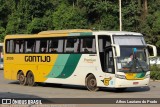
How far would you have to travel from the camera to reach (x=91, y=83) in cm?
2455

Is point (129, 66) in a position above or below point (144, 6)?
below

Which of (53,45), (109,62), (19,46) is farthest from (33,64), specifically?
(109,62)

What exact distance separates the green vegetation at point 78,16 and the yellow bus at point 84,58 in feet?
128

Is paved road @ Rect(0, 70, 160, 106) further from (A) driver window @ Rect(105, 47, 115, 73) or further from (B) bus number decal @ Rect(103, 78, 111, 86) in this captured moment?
(A) driver window @ Rect(105, 47, 115, 73)

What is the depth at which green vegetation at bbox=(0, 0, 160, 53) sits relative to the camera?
70156 millimetres

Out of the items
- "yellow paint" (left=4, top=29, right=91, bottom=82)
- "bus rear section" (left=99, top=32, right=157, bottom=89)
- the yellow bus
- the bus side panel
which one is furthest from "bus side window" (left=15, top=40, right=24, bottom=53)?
"bus rear section" (left=99, top=32, right=157, bottom=89)

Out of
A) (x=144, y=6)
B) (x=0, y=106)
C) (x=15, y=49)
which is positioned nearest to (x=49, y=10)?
(x=144, y=6)

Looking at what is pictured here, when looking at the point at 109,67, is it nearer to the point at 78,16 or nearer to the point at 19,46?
the point at 19,46

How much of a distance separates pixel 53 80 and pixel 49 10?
53.6 meters

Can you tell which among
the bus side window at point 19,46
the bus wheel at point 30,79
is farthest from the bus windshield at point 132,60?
the bus side window at point 19,46

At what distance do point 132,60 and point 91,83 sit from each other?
250 centimetres

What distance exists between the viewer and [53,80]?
2705 centimetres

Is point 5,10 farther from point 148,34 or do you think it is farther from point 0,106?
point 0,106

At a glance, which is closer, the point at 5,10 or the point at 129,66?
the point at 129,66
